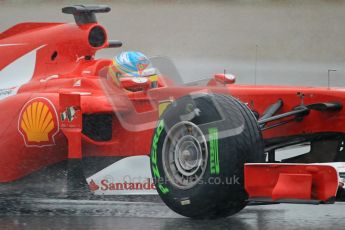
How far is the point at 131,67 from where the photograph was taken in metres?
8.63

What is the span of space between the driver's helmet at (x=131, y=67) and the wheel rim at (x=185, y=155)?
1382 mm

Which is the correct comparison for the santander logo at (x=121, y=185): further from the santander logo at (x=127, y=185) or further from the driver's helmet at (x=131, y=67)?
the driver's helmet at (x=131, y=67)

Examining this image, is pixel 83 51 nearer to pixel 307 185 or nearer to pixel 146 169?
pixel 146 169

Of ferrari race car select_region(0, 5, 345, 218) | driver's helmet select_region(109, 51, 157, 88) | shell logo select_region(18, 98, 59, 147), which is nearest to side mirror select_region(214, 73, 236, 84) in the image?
ferrari race car select_region(0, 5, 345, 218)

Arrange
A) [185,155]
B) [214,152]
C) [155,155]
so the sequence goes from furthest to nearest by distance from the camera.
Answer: [155,155] < [185,155] < [214,152]

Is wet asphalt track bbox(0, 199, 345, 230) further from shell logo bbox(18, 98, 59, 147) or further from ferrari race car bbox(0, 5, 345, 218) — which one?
shell logo bbox(18, 98, 59, 147)

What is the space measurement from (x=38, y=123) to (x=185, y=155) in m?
1.72

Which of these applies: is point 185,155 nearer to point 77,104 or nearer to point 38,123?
point 77,104

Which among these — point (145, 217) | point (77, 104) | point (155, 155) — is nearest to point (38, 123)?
point (77, 104)

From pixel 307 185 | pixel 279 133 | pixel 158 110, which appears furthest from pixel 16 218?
pixel 307 185

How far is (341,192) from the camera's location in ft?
21.7

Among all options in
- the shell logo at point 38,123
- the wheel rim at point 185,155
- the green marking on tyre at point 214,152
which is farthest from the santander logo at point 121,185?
the green marking on tyre at point 214,152

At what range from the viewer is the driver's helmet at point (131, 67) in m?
8.55

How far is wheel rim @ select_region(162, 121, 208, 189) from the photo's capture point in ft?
22.9
